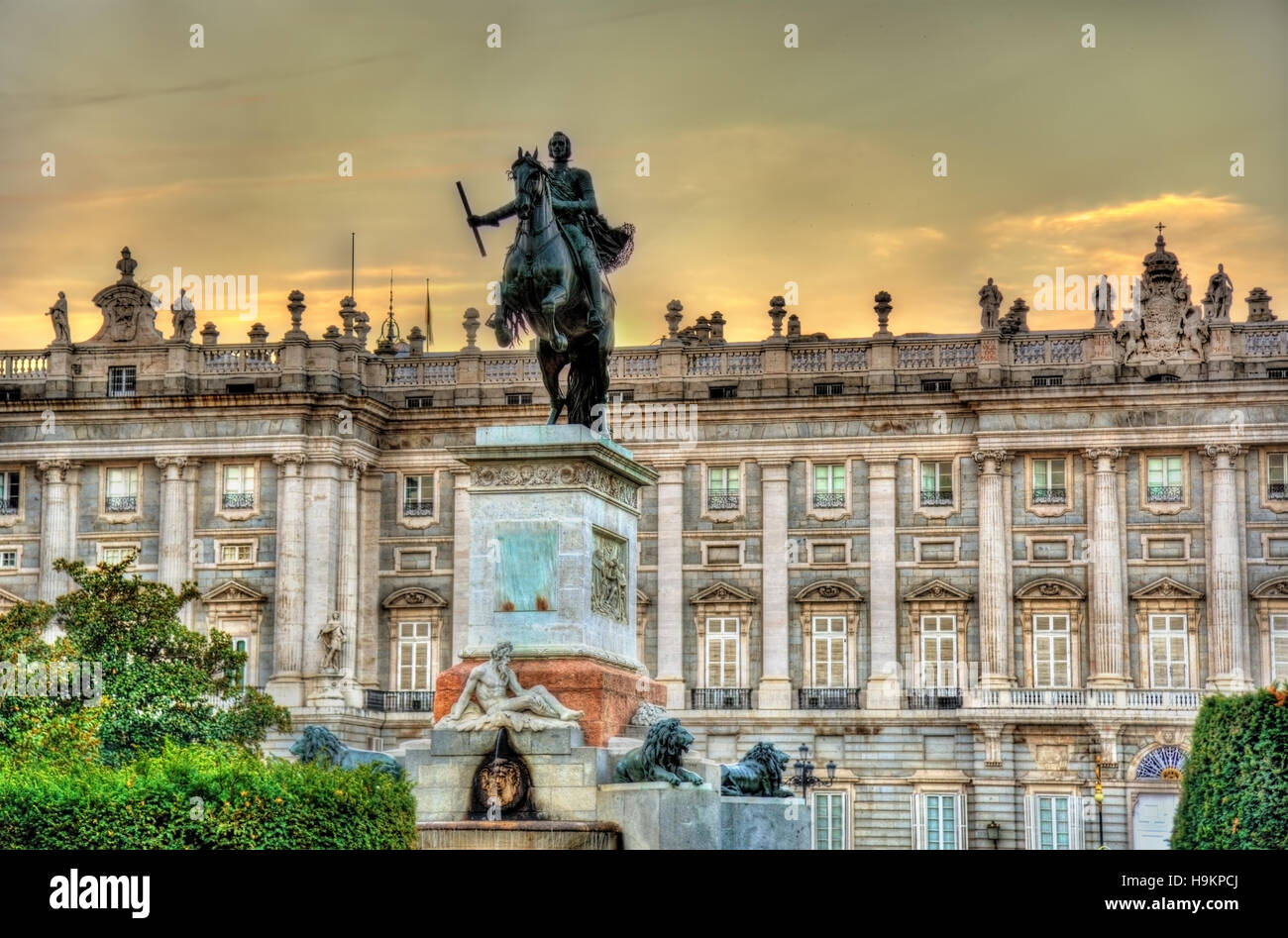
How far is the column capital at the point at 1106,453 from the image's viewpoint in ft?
226

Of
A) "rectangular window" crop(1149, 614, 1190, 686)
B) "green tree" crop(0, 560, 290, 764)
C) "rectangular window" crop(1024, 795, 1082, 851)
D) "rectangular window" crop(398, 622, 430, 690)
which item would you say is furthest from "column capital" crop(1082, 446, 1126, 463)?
"green tree" crop(0, 560, 290, 764)

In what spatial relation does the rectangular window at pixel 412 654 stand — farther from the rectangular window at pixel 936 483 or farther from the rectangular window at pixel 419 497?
the rectangular window at pixel 936 483

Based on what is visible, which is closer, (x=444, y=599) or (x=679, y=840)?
(x=679, y=840)

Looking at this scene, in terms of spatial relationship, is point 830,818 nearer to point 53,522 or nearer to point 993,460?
point 993,460

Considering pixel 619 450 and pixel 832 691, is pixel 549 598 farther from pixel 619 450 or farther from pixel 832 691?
pixel 832 691

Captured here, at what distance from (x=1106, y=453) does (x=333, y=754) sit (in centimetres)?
4898

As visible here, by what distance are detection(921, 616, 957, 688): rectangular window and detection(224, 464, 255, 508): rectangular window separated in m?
18.6

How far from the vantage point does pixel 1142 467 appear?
69.2 metres

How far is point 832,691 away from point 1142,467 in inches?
400

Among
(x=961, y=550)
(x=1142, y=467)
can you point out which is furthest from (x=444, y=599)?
(x=1142, y=467)

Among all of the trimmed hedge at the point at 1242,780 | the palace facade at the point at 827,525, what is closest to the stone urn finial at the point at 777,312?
the palace facade at the point at 827,525

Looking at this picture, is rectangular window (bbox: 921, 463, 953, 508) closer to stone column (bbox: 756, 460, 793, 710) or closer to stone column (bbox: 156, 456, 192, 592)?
stone column (bbox: 756, 460, 793, 710)

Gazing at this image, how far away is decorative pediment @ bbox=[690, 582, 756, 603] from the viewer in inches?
2783

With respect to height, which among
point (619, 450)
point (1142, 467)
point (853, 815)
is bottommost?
point (853, 815)
